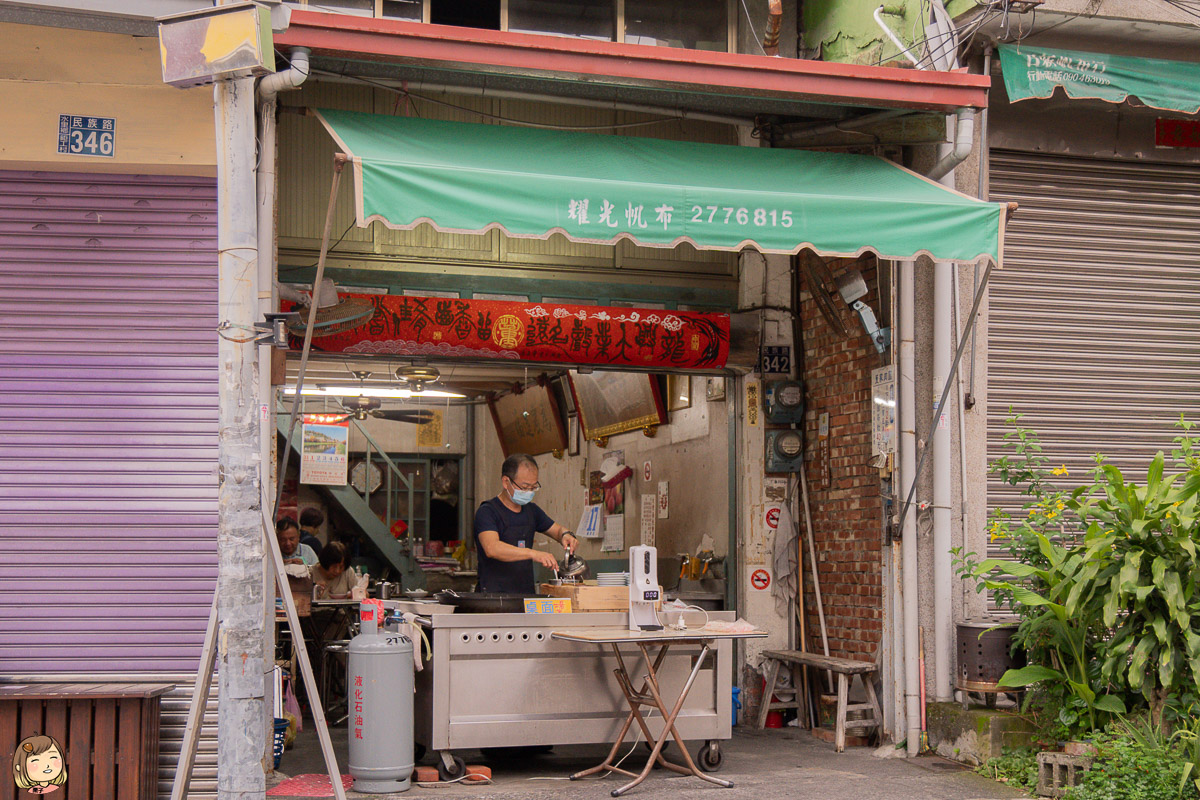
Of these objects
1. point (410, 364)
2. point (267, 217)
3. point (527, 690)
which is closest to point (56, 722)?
point (527, 690)

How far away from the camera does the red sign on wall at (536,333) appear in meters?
8.95

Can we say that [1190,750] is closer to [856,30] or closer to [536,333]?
[536,333]

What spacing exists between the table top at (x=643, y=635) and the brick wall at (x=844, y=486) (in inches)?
71.9

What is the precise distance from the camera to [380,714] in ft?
23.2

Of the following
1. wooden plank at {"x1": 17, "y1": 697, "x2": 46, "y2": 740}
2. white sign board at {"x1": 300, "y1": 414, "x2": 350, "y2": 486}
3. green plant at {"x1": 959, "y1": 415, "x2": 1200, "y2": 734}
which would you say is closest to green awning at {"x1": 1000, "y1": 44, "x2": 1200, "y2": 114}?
green plant at {"x1": 959, "y1": 415, "x2": 1200, "y2": 734}

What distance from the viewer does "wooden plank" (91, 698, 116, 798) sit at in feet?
20.3

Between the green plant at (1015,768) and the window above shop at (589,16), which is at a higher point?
the window above shop at (589,16)

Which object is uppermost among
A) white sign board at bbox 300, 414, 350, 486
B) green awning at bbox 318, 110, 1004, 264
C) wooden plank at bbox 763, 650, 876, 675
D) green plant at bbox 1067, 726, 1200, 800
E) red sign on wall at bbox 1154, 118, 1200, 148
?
red sign on wall at bbox 1154, 118, 1200, 148

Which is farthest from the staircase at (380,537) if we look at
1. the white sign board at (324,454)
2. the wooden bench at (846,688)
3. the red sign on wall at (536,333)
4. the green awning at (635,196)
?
the green awning at (635,196)

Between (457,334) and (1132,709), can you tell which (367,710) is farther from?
(1132,709)

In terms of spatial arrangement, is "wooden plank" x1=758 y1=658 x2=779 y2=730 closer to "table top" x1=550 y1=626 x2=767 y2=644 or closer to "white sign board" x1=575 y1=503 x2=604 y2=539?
"table top" x1=550 y1=626 x2=767 y2=644

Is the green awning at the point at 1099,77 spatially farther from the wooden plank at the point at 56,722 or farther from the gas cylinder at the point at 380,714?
the wooden plank at the point at 56,722

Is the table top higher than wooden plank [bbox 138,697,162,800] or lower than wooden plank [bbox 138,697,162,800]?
higher

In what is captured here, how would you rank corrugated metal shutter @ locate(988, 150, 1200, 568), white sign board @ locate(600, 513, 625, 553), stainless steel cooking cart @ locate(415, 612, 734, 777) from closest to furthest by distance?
1. stainless steel cooking cart @ locate(415, 612, 734, 777)
2. corrugated metal shutter @ locate(988, 150, 1200, 568)
3. white sign board @ locate(600, 513, 625, 553)
